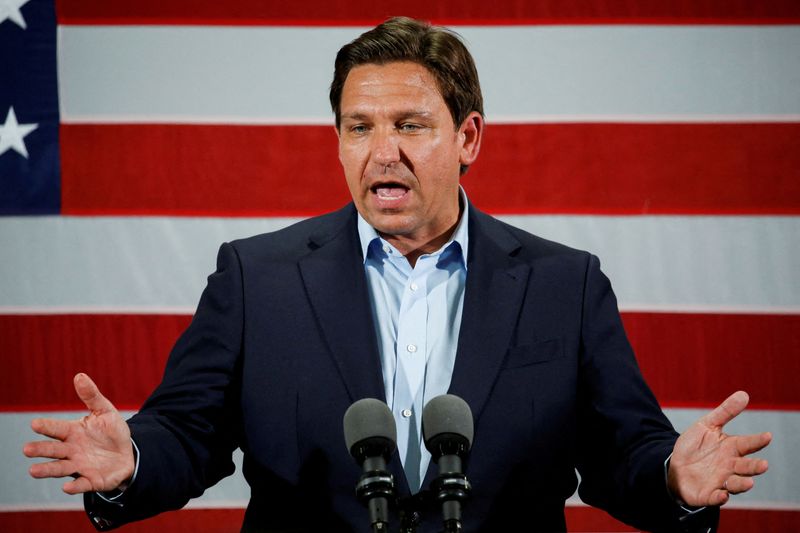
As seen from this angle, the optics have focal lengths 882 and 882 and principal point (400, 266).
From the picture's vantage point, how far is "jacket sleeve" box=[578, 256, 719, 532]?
1474 millimetres

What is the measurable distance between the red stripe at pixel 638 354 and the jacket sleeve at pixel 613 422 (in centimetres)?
71

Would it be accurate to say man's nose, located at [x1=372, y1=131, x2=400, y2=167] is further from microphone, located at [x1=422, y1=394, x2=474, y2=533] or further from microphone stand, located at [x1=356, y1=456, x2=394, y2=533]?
microphone stand, located at [x1=356, y1=456, x2=394, y2=533]

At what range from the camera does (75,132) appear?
91.2 inches

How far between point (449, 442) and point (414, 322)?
23.1 inches

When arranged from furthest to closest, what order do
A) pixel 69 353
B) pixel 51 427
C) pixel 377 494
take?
1. pixel 69 353
2. pixel 51 427
3. pixel 377 494

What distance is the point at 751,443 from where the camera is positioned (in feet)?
4.03

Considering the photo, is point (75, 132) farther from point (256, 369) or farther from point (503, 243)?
point (503, 243)

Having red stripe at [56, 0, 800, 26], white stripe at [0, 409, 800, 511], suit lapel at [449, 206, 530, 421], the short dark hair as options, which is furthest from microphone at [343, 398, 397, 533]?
red stripe at [56, 0, 800, 26]

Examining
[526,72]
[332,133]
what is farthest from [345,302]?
[526,72]

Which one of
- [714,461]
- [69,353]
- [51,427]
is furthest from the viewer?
[69,353]

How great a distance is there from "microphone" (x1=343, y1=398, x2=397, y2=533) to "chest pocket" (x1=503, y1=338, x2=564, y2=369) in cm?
56

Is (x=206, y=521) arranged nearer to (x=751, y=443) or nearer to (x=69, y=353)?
(x=69, y=353)

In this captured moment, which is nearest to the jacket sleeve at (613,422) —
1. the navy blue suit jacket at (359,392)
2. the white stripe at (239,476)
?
the navy blue suit jacket at (359,392)

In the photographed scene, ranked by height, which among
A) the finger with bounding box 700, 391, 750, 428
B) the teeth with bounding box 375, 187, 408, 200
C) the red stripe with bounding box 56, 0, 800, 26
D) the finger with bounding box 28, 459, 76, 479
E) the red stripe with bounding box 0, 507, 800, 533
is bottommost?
the red stripe with bounding box 0, 507, 800, 533
